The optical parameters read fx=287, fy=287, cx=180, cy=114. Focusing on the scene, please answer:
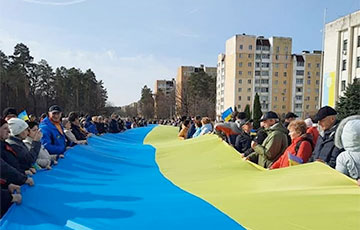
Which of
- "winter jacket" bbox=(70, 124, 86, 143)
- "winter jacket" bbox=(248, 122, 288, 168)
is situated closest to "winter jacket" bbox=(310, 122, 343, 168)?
"winter jacket" bbox=(248, 122, 288, 168)

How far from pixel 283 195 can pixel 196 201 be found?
2.65ft

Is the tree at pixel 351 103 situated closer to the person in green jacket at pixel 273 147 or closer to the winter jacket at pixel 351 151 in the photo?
the person in green jacket at pixel 273 147

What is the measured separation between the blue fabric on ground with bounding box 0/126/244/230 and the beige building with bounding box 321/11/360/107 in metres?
32.0

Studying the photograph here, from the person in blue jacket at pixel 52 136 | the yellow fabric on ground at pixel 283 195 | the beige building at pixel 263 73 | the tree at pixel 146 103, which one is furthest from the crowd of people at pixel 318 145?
the tree at pixel 146 103

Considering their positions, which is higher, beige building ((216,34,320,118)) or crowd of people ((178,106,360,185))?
beige building ((216,34,320,118))

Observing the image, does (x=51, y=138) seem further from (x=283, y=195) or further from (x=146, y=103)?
(x=146, y=103)

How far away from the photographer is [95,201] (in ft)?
9.67

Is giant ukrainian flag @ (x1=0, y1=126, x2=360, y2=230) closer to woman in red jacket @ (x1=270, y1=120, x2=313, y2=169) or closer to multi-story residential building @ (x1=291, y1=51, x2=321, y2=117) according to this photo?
woman in red jacket @ (x1=270, y1=120, x2=313, y2=169)

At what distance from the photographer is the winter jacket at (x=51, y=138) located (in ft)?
15.3

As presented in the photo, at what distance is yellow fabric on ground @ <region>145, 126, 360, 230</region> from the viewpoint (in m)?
2.12

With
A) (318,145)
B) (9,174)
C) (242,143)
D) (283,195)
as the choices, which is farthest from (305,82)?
(9,174)

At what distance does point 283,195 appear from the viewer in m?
2.50

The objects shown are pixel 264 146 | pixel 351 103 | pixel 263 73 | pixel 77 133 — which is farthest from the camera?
pixel 263 73

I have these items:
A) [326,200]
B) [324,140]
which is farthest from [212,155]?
[326,200]
